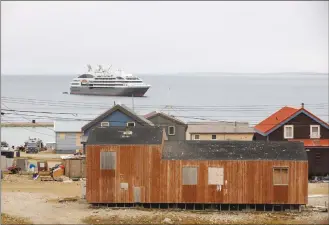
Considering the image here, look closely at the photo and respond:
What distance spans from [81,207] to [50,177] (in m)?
7.42

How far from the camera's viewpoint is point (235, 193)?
79.4 feet

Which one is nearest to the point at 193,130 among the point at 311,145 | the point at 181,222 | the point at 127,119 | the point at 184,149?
the point at 127,119

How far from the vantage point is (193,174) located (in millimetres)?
24266

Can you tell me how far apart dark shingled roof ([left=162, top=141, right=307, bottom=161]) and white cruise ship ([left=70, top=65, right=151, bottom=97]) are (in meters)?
122

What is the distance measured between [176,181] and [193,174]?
0.70 meters

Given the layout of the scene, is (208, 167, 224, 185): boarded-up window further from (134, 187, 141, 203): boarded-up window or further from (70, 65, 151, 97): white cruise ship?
(70, 65, 151, 97): white cruise ship

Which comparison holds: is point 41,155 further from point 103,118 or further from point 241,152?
point 241,152

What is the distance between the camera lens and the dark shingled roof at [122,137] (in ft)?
80.7

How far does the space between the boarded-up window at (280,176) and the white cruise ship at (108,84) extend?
123044 mm

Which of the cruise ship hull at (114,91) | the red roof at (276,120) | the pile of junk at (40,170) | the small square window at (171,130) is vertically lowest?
the pile of junk at (40,170)

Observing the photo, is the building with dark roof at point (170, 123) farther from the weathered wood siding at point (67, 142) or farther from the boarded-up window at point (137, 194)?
the boarded-up window at point (137, 194)

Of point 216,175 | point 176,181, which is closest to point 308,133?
Answer: point 216,175

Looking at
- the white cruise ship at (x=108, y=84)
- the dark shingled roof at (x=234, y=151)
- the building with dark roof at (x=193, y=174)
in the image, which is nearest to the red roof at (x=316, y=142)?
the dark shingled roof at (x=234, y=151)

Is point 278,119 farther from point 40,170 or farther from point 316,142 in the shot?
point 40,170
